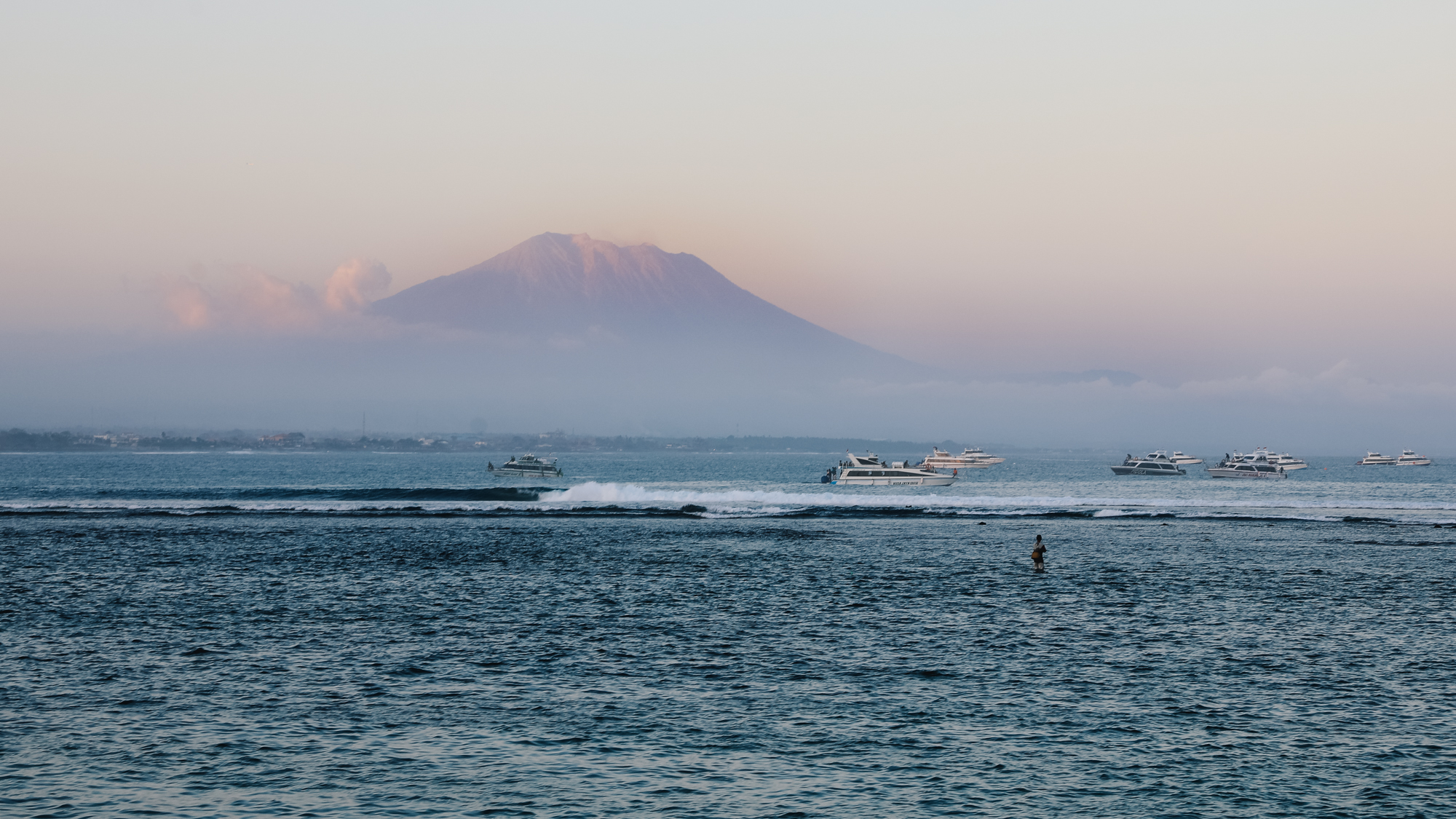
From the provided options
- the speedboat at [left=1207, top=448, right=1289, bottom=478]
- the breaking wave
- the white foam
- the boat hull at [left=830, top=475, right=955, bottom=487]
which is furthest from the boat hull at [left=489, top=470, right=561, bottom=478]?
the speedboat at [left=1207, top=448, right=1289, bottom=478]

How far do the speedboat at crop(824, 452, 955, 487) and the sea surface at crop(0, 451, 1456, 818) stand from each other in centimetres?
8719

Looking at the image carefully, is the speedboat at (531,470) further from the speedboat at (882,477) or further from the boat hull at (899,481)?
the boat hull at (899,481)

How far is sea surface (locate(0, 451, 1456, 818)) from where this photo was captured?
1798 centimetres

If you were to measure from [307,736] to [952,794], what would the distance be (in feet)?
38.8

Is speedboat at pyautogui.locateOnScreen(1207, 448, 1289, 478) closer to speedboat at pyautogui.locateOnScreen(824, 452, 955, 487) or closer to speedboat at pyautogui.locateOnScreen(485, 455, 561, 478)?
speedboat at pyautogui.locateOnScreen(824, 452, 955, 487)

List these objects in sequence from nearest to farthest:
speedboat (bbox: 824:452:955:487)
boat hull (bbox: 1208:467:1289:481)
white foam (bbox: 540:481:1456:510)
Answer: white foam (bbox: 540:481:1456:510), speedboat (bbox: 824:452:955:487), boat hull (bbox: 1208:467:1289:481)

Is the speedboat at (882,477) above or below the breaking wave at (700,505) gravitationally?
above

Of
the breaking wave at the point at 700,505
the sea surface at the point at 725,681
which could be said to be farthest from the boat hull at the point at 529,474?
the sea surface at the point at 725,681

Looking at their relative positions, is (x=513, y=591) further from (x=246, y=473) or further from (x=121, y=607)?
(x=246, y=473)

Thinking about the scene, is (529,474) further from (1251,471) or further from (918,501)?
(1251,471)

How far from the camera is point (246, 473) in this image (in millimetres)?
192875

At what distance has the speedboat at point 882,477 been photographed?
491 ft

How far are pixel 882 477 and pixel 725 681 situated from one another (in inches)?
4969

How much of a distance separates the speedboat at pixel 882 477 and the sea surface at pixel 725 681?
87.2 meters
